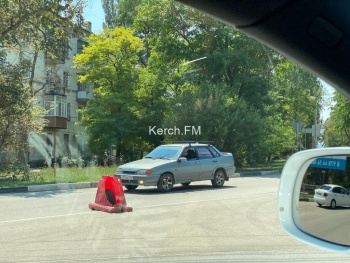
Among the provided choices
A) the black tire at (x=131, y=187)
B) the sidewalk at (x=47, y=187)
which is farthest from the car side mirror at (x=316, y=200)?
the sidewalk at (x=47, y=187)

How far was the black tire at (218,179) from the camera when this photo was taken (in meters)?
18.0

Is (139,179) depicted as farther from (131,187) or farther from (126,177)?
(131,187)

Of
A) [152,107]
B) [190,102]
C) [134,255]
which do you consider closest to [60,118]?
[152,107]

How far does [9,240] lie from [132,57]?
28.6m

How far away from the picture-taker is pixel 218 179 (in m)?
18.1

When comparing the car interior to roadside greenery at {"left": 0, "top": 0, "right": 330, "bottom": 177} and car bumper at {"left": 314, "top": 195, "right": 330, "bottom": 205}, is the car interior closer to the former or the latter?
car bumper at {"left": 314, "top": 195, "right": 330, "bottom": 205}

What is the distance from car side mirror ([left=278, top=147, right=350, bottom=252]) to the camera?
233 centimetres

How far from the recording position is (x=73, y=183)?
1927 centimetres

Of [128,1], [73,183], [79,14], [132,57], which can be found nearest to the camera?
[73,183]

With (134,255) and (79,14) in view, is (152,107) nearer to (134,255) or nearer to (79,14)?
(79,14)

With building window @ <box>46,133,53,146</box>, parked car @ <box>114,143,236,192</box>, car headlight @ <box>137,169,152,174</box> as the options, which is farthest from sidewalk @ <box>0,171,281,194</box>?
building window @ <box>46,133,53,146</box>

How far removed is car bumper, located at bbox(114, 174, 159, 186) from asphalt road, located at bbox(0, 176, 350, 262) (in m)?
1.71

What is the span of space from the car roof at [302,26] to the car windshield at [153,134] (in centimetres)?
2

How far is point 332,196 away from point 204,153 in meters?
15.7
